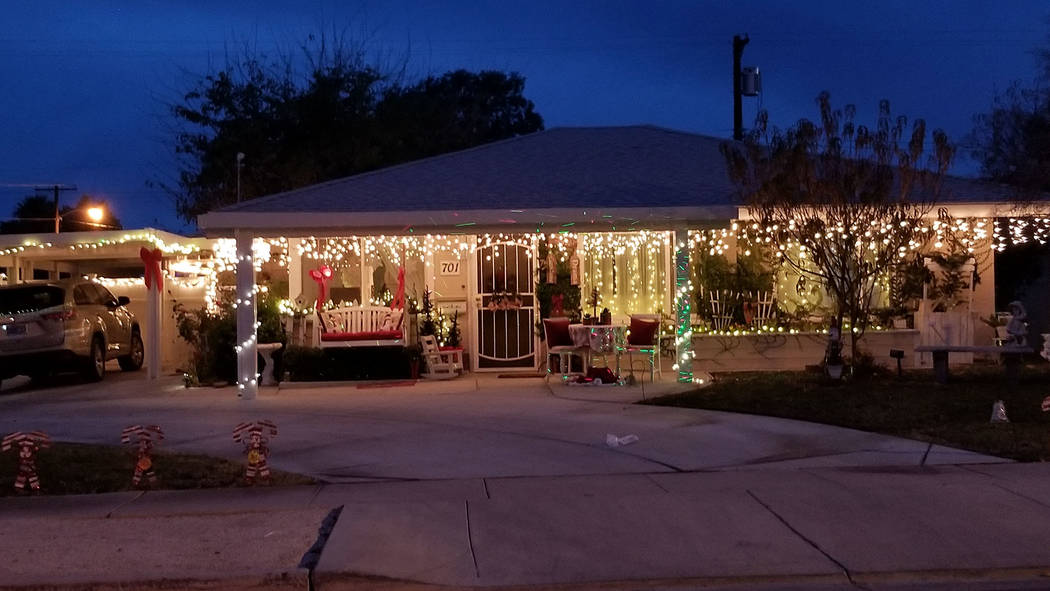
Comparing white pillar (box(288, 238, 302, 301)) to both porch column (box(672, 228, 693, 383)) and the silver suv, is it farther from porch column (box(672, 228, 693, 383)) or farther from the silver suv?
porch column (box(672, 228, 693, 383))

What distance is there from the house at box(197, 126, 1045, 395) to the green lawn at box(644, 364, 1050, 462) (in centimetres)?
145

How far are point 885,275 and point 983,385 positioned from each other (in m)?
3.47

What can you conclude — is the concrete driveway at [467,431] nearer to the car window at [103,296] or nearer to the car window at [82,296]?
the car window at [82,296]

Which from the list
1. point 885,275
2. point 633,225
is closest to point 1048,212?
point 885,275

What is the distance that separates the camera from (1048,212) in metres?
15.5

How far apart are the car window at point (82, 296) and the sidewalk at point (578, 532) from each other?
9197 millimetres

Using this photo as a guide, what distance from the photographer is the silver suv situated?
53.6ft

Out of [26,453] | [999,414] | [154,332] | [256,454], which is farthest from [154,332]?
[999,414]

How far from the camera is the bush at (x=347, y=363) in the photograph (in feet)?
53.0

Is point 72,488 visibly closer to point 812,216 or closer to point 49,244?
point 812,216

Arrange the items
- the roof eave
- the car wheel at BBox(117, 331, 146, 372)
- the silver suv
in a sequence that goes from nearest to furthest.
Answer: the roof eave
the silver suv
the car wheel at BBox(117, 331, 146, 372)

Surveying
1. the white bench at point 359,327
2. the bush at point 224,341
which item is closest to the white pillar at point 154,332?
the bush at point 224,341

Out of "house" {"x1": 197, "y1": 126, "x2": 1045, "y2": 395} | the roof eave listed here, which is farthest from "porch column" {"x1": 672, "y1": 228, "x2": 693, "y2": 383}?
the roof eave

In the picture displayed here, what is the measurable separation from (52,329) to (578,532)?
12027 mm
